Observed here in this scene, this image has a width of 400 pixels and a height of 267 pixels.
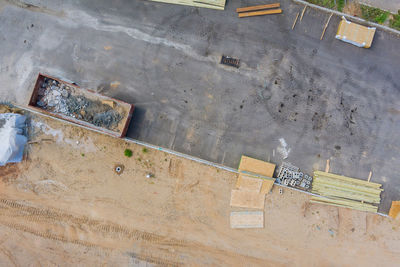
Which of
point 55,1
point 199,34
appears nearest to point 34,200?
point 55,1

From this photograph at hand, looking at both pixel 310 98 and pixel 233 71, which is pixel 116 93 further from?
pixel 310 98

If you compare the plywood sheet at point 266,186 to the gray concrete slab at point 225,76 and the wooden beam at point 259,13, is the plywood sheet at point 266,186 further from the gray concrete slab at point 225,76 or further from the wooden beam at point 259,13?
the wooden beam at point 259,13

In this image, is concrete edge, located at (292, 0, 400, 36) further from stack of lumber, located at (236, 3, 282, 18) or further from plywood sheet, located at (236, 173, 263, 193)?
plywood sheet, located at (236, 173, 263, 193)

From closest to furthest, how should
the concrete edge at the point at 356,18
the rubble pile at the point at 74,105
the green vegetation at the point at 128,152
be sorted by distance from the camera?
the rubble pile at the point at 74,105
the green vegetation at the point at 128,152
the concrete edge at the point at 356,18

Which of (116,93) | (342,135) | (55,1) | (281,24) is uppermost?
(281,24)

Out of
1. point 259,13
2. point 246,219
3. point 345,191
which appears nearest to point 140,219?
point 246,219

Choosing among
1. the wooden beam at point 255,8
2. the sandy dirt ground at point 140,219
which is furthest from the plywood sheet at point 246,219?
the wooden beam at point 255,8

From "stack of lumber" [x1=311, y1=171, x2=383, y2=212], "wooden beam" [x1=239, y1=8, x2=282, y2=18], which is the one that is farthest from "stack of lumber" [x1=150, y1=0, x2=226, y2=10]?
"stack of lumber" [x1=311, y1=171, x2=383, y2=212]
